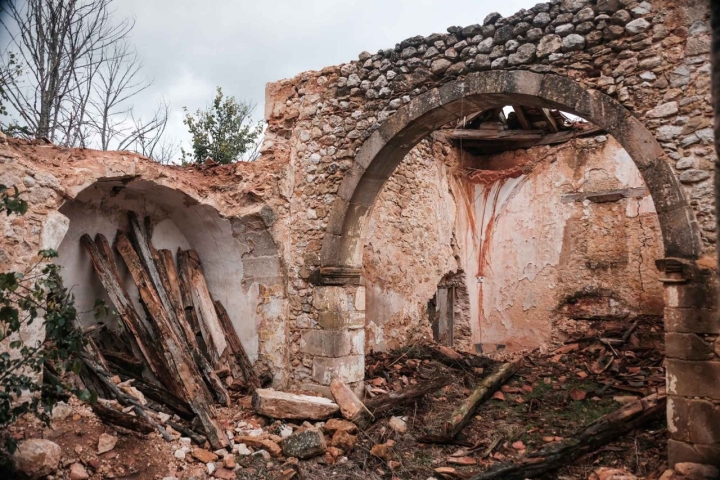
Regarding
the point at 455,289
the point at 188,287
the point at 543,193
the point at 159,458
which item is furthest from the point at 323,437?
the point at 543,193

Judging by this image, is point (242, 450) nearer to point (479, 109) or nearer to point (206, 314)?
point (206, 314)

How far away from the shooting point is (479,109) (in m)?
5.23

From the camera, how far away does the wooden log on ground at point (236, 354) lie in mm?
6000

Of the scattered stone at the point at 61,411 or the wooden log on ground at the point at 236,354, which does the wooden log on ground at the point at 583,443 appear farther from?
the scattered stone at the point at 61,411

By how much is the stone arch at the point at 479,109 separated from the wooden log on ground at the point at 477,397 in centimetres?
180

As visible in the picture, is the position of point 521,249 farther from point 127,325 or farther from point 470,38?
point 127,325

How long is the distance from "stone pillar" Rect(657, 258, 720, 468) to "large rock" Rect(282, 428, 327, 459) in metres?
2.65

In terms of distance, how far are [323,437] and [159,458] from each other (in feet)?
4.42

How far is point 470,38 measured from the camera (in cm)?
494

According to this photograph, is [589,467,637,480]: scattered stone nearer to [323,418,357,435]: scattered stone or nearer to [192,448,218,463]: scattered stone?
[323,418,357,435]: scattered stone

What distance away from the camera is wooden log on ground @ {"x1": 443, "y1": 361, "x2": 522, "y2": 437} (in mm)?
4938

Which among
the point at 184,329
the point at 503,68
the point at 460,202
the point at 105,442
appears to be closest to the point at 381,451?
the point at 105,442

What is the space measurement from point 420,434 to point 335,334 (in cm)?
130

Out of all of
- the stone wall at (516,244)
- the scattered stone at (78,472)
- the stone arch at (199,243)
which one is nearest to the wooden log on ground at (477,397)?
the stone wall at (516,244)
